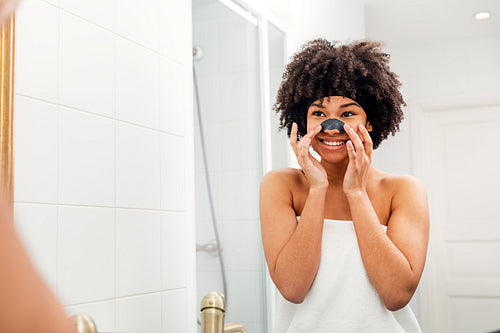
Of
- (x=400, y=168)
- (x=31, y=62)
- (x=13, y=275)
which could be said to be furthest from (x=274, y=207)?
(x=400, y=168)

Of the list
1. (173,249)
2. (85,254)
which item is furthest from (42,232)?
(173,249)

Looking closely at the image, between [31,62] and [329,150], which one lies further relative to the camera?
[329,150]

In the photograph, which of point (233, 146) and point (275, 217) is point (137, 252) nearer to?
point (275, 217)

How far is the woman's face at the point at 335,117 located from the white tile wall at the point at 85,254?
38 centimetres

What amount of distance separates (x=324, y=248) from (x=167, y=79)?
1.46 feet

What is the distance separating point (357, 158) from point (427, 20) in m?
2.27

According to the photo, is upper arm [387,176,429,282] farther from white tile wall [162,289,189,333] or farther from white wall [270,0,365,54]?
white wall [270,0,365,54]

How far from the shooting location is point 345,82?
940 mm

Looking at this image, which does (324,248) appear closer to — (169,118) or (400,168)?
(169,118)

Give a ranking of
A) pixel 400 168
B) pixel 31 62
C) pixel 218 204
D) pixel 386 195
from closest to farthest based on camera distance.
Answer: pixel 31 62 < pixel 386 195 < pixel 218 204 < pixel 400 168

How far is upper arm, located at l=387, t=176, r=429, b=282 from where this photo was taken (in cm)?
92

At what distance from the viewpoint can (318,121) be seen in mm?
958

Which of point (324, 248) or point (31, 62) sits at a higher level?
point (31, 62)

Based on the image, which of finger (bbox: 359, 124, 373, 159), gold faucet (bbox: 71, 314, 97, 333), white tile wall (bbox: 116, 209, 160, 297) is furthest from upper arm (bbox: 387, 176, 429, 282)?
gold faucet (bbox: 71, 314, 97, 333)
